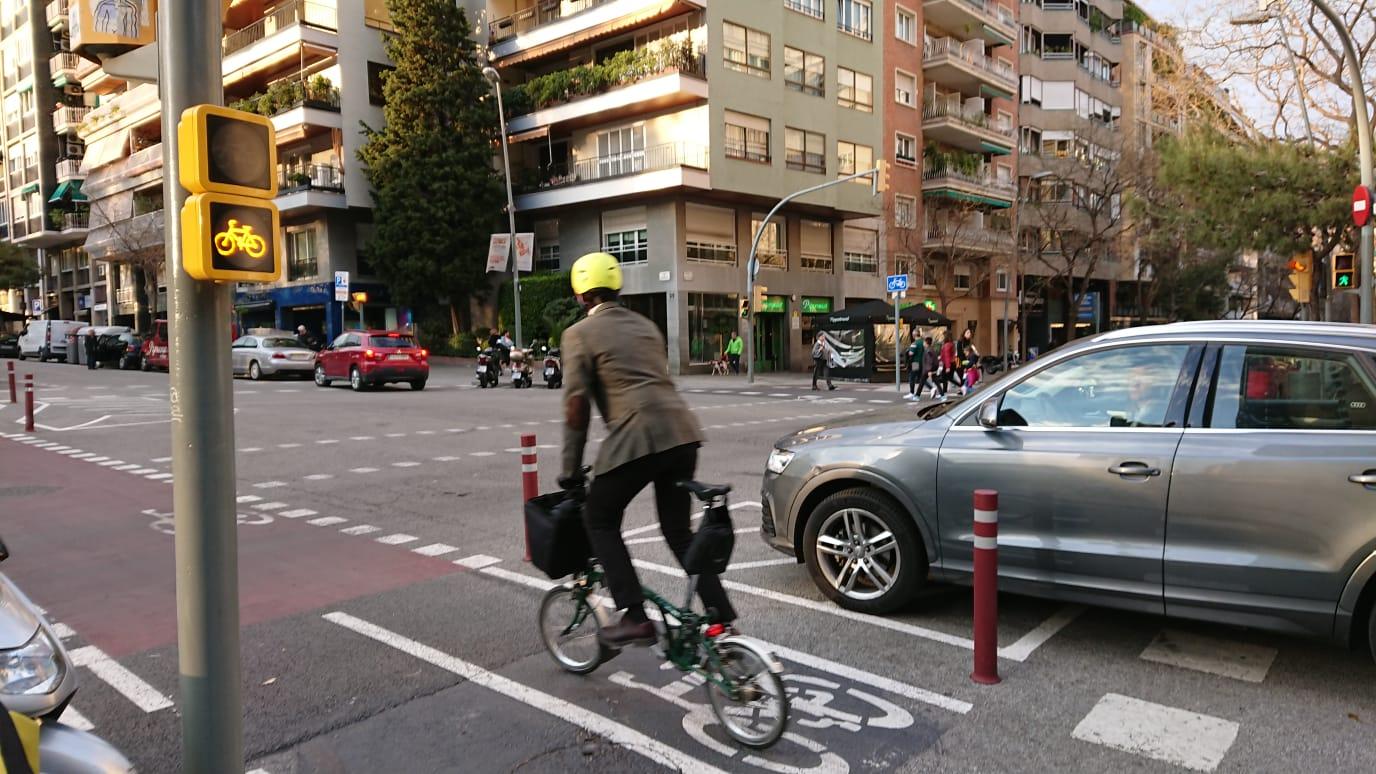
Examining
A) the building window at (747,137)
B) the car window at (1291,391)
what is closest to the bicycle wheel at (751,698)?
the car window at (1291,391)

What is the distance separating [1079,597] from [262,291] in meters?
46.6

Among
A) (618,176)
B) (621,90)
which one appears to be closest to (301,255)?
(618,176)

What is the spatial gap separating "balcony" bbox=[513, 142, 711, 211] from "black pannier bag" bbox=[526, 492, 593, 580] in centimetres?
2787

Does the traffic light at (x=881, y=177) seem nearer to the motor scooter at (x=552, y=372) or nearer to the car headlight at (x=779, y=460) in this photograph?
the motor scooter at (x=552, y=372)

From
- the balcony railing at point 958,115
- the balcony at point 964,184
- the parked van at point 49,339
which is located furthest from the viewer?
the parked van at point 49,339

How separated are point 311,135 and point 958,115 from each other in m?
29.9

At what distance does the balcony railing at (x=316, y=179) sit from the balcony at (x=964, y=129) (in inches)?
1040

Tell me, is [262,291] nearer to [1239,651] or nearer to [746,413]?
[746,413]

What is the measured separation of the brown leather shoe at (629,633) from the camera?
377cm

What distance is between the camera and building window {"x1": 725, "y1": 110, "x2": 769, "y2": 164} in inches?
1284

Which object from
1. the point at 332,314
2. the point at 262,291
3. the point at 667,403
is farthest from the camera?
the point at 262,291

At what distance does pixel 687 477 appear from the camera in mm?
3811

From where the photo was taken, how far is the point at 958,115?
42.5 metres

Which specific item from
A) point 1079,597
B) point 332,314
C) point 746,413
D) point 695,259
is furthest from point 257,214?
point 332,314
